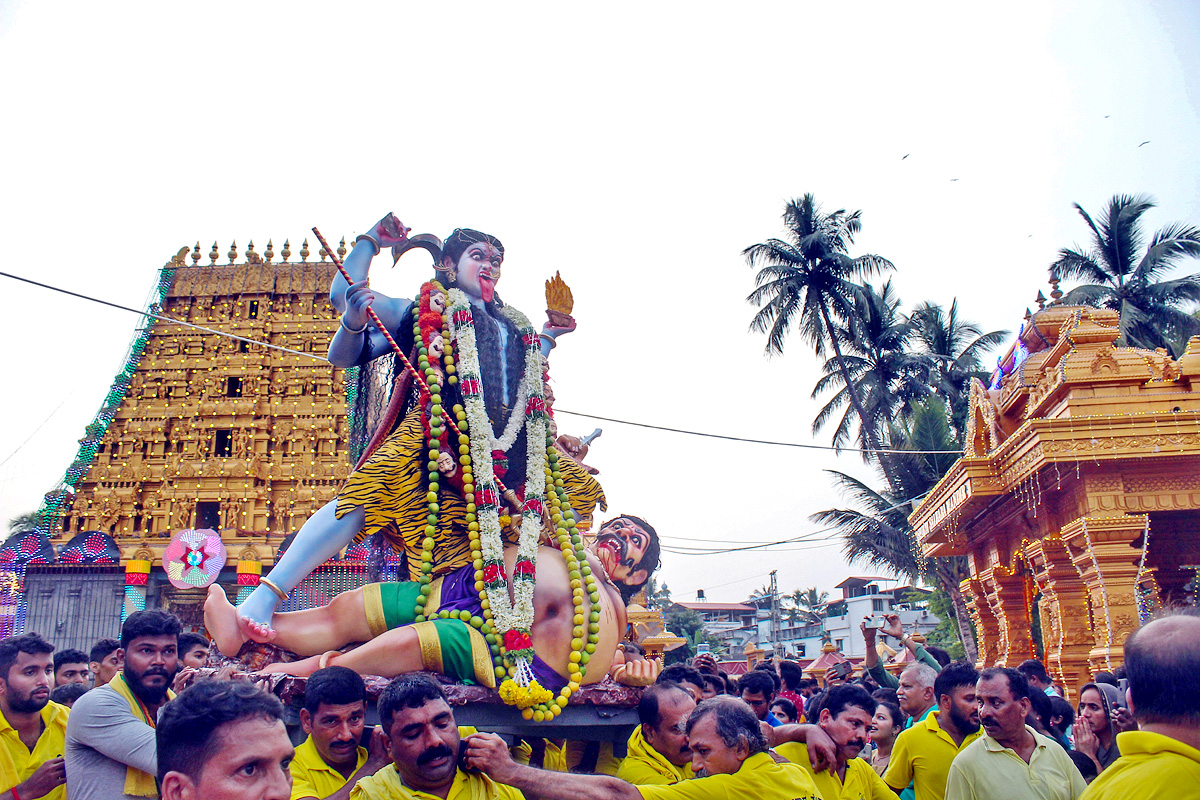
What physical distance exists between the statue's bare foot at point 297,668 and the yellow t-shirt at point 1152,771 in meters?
2.82

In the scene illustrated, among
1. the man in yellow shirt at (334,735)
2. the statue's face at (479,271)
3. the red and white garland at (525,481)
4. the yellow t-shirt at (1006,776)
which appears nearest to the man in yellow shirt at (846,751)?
the yellow t-shirt at (1006,776)

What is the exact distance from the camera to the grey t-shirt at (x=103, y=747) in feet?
9.96

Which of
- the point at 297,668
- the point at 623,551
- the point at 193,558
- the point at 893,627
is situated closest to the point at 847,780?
the point at 623,551

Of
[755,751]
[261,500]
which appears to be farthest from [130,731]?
[261,500]

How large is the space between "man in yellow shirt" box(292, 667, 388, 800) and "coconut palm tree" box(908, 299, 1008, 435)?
69.4 feet

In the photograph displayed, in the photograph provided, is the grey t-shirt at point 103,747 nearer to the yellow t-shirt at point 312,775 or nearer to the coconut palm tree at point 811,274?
the yellow t-shirt at point 312,775

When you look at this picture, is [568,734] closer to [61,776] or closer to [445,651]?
[445,651]

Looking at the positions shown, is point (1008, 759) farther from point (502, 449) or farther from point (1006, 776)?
point (502, 449)

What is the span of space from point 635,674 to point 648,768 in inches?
24.4

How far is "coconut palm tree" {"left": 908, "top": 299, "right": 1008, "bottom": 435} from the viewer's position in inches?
928

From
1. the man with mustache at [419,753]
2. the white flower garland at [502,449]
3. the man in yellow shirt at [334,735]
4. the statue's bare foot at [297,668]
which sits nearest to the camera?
the man with mustache at [419,753]

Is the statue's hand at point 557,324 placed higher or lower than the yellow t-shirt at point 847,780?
higher

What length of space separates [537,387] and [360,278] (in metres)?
1.02

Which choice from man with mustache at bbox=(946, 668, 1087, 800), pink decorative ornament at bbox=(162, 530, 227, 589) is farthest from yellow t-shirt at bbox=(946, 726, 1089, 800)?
pink decorative ornament at bbox=(162, 530, 227, 589)
